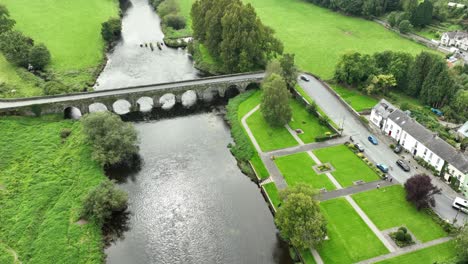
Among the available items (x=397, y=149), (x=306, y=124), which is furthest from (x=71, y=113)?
(x=397, y=149)

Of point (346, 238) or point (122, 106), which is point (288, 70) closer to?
point (122, 106)

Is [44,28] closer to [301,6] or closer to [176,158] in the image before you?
[176,158]

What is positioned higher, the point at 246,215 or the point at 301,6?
the point at 301,6

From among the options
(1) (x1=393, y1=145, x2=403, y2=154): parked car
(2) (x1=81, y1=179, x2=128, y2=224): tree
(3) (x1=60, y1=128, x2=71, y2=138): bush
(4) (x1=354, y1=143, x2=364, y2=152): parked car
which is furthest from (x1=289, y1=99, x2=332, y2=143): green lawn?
(3) (x1=60, y1=128, x2=71, y2=138): bush

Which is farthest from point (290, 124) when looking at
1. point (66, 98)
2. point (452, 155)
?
point (66, 98)

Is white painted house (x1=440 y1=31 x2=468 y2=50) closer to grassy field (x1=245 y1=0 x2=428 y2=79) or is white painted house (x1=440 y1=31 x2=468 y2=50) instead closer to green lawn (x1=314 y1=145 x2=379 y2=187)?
grassy field (x1=245 y1=0 x2=428 y2=79)

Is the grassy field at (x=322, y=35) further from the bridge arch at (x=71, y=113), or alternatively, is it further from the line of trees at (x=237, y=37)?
the bridge arch at (x=71, y=113)

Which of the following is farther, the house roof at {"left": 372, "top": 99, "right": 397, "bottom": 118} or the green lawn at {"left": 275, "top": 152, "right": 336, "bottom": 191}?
the house roof at {"left": 372, "top": 99, "right": 397, "bottom": 118}

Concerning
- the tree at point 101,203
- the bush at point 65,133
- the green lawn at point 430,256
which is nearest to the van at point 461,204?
the green lawn at point 430,256
